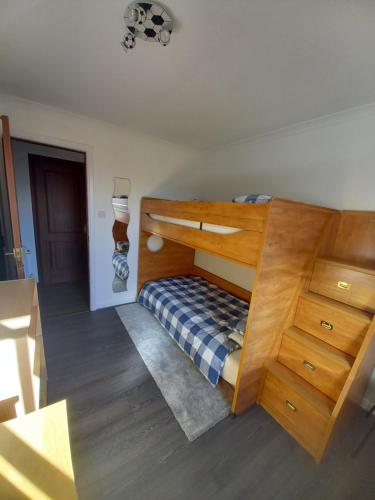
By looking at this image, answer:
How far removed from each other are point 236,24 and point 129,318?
285 centimetres

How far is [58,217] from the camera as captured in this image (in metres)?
3.48

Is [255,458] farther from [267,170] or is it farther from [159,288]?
[267,170]

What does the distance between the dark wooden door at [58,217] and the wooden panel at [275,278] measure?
3083mm

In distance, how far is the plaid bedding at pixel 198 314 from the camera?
1702 mm

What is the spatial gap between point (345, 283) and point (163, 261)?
2327 mm

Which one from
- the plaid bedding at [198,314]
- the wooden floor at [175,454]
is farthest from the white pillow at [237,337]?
the wooden floor at [175,454]

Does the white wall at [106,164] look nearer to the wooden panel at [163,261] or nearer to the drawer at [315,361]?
the wooden panel at [163,261]

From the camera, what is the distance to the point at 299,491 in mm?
1174

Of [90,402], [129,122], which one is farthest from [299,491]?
[129,122]

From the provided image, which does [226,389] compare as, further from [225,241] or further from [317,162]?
[317,162]

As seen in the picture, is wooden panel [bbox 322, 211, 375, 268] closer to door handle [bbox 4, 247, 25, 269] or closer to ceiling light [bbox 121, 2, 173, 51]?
ceiling light [bbox 121, 2, 173, 51]

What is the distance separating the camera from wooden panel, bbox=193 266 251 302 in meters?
2.60

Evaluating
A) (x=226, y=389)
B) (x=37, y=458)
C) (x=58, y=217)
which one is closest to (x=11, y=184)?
(x=37, y=458)

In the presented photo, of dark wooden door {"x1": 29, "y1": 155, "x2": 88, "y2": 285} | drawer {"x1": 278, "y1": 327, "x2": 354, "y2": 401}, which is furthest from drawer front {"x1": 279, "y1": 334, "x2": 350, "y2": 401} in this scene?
dark wooden door {"x1": 29, "y1": 155, "x2": 88, "y2": 285}
